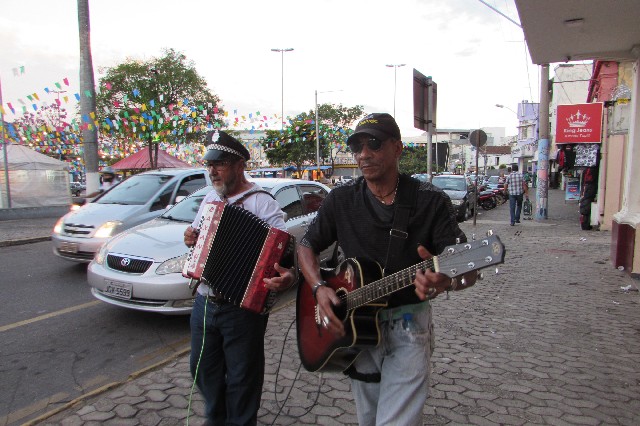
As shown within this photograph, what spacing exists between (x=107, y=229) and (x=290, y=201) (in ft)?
9.96

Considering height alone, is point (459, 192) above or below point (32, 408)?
above

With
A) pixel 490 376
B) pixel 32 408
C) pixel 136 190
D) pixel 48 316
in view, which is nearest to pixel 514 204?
pixel 136 190

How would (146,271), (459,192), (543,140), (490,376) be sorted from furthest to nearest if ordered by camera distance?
1. (459,192)
2. (543,140)
3. (146,271)
4. (490,376)

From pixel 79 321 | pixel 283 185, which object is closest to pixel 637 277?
pixel 283 185

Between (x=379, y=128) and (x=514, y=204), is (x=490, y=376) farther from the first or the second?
(x=514, y=204)

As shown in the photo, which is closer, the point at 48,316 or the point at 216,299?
the point at 216,299

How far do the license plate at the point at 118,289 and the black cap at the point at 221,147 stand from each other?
8.84 ft

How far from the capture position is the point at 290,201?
6.62 m

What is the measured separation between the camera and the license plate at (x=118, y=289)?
15.3 ft

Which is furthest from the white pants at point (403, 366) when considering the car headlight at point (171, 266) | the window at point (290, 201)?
the window at point (290, 201)

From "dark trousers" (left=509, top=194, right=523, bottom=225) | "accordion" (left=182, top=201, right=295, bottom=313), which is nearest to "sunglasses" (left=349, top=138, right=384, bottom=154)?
"accordion" (left=182, top=201, right=295, bottom=313)

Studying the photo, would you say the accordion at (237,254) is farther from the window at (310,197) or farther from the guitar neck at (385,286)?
the window at (310,197)

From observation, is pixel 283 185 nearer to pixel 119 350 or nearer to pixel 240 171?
pixel 119 350

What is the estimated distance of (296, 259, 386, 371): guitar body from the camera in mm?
1951
